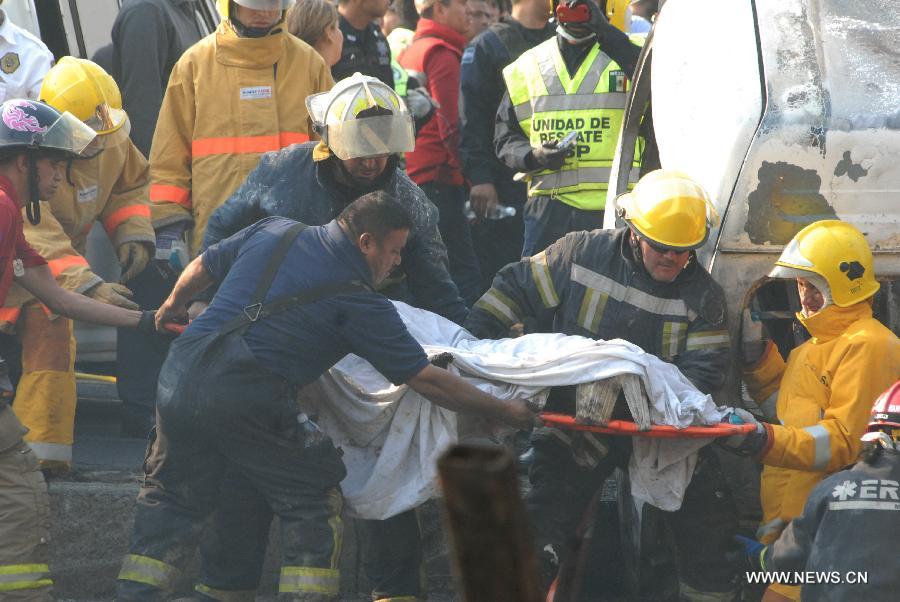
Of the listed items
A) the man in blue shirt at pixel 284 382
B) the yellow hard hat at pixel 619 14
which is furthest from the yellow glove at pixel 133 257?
the yellow hard hat at pixel 619 14

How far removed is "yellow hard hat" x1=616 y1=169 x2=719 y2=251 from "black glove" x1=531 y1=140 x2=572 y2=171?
4.93 feet

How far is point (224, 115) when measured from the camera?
6.09 meters

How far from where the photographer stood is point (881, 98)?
4.95m

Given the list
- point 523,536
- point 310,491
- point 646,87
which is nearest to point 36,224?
point 310,491

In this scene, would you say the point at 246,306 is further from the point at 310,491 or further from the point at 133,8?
the point at 133,8

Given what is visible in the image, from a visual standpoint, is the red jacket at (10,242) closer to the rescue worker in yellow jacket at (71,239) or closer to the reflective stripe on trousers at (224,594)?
the rescue worker in yellow jacket at (71,239)

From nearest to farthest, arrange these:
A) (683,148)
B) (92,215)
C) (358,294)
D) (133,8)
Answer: (358,294) → (683,148) → (92,215) → (133,8)

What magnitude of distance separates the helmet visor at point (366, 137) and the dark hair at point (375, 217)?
0.62 m

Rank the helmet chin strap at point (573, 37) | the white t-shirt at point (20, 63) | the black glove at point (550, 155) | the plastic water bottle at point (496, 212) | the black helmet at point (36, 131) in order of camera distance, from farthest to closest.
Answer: the plastic water bottle at point (496, 212)
the helmet chin strap at point (573, 37)
the black glove at point (550, 155)
the white t-shirt at point (20, 63)
the black helmet at point (36, 131)

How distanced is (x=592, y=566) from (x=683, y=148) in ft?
5.41

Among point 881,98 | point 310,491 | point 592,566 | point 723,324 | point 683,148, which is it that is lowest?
point 592,566

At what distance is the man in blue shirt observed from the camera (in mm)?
4566

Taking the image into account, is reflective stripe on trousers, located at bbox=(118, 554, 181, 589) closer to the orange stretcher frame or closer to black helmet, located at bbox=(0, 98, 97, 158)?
the orange stretcher frame

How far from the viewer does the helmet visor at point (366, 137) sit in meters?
5.23
